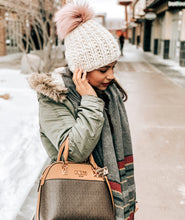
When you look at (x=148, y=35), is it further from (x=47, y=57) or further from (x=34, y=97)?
(x=34, y=97)

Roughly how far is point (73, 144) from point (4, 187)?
2.23 meters

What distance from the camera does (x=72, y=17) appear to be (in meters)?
1.40

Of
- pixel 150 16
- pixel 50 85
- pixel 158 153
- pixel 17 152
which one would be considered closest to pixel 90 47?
pixel 50 85

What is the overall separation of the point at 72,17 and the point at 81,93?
379 millimetres

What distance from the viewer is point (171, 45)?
19.2 meters

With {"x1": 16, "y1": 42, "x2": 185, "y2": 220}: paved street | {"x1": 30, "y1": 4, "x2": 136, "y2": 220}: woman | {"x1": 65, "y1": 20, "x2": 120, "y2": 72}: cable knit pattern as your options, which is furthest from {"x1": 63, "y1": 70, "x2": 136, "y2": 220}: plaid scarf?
{"x1": 16, "y1": 42, "x2": 185, "y2": 220}: paved street

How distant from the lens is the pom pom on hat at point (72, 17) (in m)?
1.40

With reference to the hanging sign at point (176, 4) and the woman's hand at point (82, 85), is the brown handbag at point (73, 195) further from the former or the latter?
the hanging sign at point (176, 4)

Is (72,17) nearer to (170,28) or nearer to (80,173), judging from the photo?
(80,173)

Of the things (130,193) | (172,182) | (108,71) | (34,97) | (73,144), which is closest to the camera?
(73,144)

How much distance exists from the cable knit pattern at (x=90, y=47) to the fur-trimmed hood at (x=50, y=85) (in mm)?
113

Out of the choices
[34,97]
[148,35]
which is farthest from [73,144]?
[148,35]

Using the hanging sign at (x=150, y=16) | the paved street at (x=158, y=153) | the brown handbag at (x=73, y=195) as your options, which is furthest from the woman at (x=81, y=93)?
the hanging sign at (x=150, y=16)

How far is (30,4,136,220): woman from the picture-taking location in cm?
130
